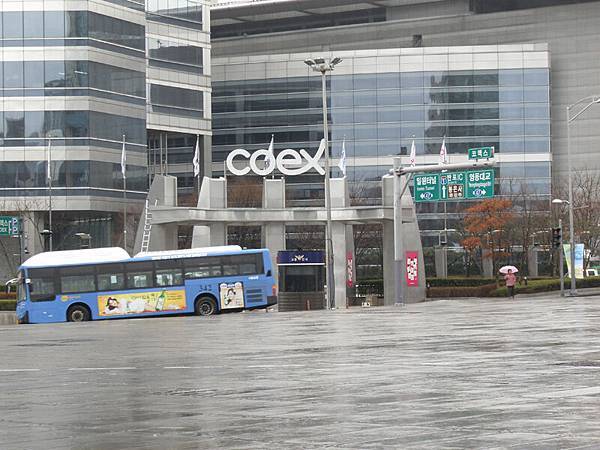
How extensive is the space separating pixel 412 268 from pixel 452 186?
10.2m

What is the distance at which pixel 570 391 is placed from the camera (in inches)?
613

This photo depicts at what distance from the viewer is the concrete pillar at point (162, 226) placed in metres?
65.4

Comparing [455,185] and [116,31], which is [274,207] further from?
[116,31]

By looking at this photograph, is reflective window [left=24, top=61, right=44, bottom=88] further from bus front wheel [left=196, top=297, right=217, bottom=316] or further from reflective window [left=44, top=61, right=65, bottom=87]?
bus front wheel [left=196, top=297, right=217, bottom=316]

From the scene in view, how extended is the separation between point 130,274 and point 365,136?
8030 cm

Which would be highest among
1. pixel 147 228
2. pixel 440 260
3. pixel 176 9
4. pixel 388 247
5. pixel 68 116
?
pixel 176 9

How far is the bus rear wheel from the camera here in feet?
179

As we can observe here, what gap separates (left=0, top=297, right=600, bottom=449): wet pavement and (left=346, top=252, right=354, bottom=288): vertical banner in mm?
40065

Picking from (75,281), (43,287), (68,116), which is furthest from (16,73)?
(75,281)

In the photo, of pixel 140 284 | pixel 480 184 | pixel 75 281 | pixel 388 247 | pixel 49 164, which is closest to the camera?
pixel 75 281

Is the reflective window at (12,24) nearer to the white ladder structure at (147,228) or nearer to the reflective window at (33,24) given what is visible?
the reflective window at (33,24)

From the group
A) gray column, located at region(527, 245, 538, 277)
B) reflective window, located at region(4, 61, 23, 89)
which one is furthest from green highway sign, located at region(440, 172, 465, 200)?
gray column, located at region(527, 245, 538, 277)

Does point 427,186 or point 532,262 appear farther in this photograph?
point 532,262

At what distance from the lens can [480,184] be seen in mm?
61094
